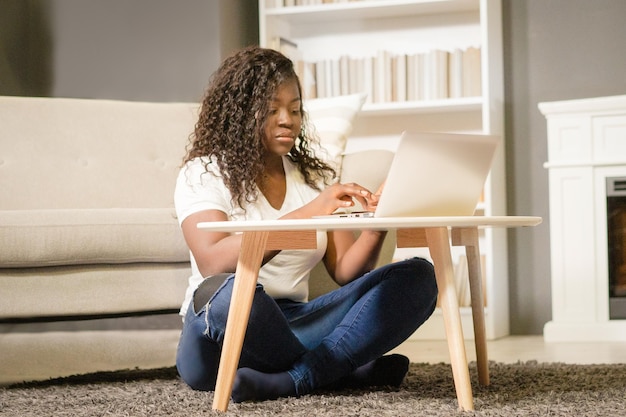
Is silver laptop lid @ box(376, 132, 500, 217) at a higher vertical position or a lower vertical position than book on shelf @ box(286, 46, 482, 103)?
lower

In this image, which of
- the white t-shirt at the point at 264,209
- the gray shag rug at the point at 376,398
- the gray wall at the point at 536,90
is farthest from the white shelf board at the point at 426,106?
the white t-shirt at the point at 264,209

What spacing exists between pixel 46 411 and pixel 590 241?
91.8 inches

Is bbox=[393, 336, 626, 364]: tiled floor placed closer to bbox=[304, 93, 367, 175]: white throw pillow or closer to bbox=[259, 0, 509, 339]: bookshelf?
bbox=[259, 0, 509, 339]: bookshelf

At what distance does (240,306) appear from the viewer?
1.64 meters

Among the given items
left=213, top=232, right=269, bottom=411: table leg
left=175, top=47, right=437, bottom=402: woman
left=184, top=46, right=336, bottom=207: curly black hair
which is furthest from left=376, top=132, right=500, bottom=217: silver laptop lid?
left=184, top=46, right=336, bottom=207: curly black hair

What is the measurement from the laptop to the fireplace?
6.48 ft

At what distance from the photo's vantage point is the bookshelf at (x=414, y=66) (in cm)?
360

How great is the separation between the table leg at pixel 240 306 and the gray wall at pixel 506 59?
220cm

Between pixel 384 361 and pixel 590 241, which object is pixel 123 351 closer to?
pixel 384 361

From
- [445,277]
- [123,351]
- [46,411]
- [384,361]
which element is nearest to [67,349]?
[123,351]

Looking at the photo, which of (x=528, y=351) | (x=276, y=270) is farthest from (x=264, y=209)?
(x=528, y=351)

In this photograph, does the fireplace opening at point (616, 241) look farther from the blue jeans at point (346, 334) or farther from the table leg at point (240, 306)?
the table leg at point (240, 306)

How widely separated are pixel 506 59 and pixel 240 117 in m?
2.09

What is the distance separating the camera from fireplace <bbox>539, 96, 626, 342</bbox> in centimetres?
347
